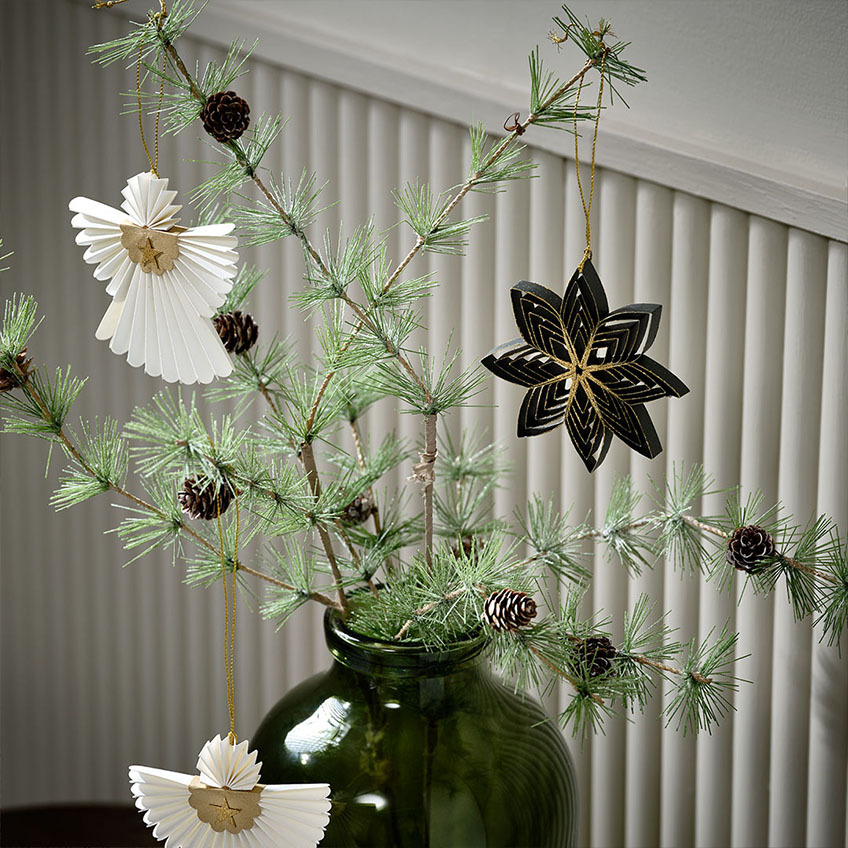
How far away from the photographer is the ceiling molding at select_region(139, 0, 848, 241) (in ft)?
2.21

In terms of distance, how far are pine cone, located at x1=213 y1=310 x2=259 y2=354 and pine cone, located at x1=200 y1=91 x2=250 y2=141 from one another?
126mm

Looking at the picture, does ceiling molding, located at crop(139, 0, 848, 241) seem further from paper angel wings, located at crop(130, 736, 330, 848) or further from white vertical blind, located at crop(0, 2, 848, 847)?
paper angel wings, located at crop(130, 736, 330, 848)

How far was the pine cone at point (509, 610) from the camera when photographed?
20.9 inches

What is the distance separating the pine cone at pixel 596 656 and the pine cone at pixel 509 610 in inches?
2.6

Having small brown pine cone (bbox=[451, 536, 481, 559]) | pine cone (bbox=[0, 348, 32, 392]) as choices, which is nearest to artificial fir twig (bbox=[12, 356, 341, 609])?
pine cone (bbox=[0, 348, 32, 392])

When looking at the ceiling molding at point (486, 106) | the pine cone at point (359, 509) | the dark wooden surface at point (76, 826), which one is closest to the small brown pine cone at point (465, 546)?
the pine cone at point (359, 509)

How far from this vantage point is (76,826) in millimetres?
933

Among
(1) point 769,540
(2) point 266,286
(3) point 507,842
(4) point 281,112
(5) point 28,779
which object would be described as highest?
(4) point 281,112

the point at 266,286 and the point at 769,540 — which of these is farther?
the point at 266,286

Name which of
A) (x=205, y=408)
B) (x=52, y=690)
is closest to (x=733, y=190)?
(x=205, y=408)

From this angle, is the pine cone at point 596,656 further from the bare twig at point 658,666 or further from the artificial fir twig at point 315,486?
the artificial fir twig at point 315,486

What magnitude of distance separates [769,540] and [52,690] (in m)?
0.76

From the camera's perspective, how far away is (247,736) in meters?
0.96

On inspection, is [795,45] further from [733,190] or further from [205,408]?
→ [205,408]
